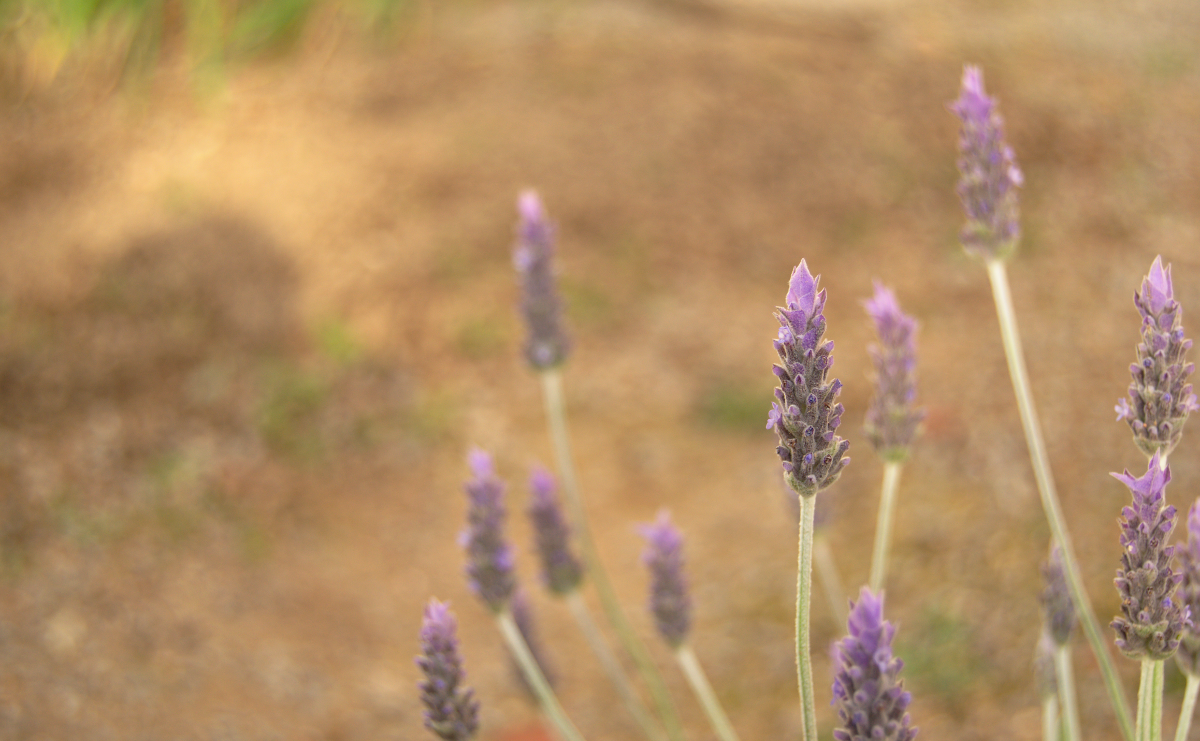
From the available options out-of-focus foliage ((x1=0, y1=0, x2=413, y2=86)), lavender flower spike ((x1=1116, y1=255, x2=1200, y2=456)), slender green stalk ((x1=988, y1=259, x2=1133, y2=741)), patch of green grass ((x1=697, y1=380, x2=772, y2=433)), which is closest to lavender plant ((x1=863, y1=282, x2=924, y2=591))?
slender green stalk ((x1=988, y1=259, x2=1133, y2=741))

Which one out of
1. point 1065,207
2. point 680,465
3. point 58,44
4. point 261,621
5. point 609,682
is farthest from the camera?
point 58,44

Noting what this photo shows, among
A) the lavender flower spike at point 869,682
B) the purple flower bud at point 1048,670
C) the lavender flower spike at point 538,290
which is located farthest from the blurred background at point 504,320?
the lavender flower spike at point 869,682

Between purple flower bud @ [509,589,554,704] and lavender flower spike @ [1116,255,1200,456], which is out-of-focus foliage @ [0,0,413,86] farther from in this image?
lavender flower spike @ [1116,255,1200,456]

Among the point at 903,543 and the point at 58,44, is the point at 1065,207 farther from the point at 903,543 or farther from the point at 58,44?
the point at 58,44

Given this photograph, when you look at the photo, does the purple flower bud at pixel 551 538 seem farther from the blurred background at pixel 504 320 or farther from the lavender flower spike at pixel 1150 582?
the lavender flower spike at pixel 1150 582

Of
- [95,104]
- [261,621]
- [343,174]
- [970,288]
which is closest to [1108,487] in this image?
[970,288]

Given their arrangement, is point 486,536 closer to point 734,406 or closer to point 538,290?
point 538,290
